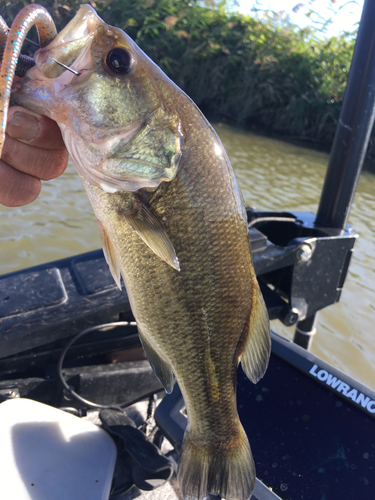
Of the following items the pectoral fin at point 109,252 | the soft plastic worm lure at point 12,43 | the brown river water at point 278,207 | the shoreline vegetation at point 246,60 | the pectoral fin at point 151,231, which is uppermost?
the shoreline vegetation at point 246,60

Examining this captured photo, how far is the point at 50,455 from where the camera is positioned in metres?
1.58

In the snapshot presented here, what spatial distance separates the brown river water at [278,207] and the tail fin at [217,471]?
109 inches

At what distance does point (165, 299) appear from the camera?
122cm

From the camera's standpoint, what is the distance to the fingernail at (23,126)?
3.63ft

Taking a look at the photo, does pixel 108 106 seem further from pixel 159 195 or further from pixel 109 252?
pixel 109 252

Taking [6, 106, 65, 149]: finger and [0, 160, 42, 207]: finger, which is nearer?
[6, 106, 65, 149]: finger

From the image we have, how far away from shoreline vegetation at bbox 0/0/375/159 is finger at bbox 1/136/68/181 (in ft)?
42.8

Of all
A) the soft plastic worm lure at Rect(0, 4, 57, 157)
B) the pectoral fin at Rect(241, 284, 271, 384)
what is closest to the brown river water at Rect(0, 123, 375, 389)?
the pectoral fin at Rect(241, 284, 271, 384)

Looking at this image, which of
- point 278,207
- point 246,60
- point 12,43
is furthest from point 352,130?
point 246,60

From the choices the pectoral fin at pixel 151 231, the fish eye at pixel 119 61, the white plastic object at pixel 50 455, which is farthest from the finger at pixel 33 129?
the white plastic object at pixel 50 455

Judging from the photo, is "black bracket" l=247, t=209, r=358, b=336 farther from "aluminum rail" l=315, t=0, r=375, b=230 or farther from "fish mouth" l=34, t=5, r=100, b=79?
"fish mouth" l=34, t=5, r=100, b=79

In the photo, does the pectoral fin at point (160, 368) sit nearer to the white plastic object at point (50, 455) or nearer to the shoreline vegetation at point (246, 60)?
the white plastic object at point (50, 455)

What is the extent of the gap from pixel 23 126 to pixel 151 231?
0.48 metres

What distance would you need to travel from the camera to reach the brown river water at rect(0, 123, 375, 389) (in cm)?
410
